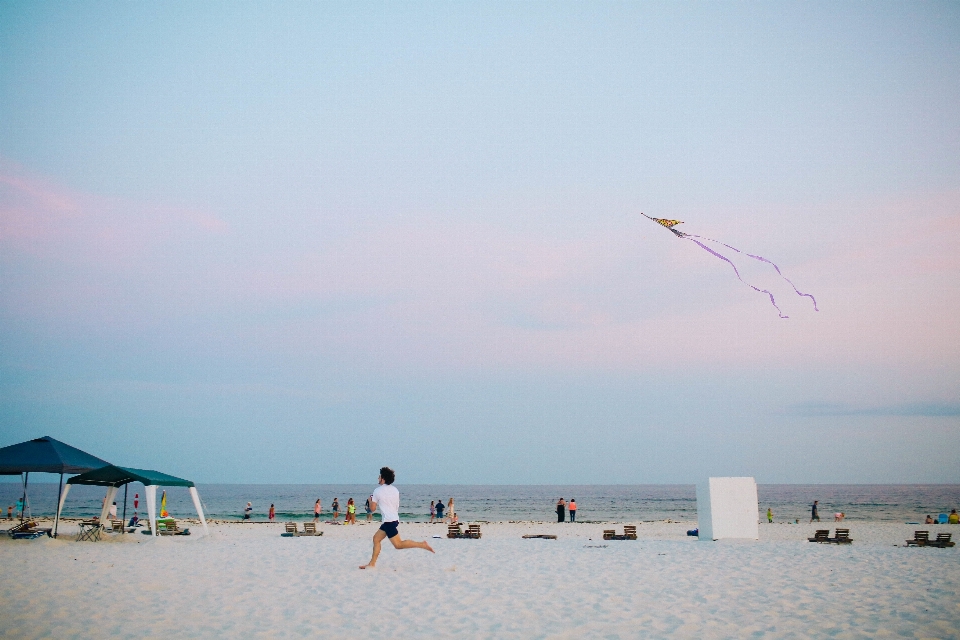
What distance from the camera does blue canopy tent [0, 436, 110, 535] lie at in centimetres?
1540

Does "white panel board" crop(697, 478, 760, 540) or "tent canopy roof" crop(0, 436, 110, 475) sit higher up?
"tent canopy roof" crop(0, 436, 110, 475)

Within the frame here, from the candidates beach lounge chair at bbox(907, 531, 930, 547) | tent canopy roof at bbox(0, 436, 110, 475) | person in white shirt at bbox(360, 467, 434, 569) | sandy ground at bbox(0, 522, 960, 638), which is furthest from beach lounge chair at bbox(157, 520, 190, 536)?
beach lounge chair at bbox(907, 531, 930, 547)

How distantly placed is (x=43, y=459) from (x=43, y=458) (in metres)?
0.05

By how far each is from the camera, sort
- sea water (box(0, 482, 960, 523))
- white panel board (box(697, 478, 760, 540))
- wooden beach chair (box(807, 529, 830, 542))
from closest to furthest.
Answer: white panel board (box(697, 478, 760, 540))
wooden beach chair (box(807, 529, 830, 542))
sea water (box(0, 482, 960, 523))

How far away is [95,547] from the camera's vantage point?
1509cm

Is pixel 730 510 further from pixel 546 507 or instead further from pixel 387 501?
pixel 546 507

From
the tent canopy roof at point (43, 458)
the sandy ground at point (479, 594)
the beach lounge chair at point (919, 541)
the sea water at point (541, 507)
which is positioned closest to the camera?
the sandy ground at point (479, 594)

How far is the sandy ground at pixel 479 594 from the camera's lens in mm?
7016

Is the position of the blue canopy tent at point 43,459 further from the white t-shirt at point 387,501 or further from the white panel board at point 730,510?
the white panel board at point 730,510

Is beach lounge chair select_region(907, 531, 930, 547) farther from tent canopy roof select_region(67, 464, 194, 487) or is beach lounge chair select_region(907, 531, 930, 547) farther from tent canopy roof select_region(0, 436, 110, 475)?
tent canopy roof select_region(0, 436, 110, 475)

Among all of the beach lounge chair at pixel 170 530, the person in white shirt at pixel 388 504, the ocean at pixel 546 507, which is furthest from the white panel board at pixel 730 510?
the ocean at pixel 546 507

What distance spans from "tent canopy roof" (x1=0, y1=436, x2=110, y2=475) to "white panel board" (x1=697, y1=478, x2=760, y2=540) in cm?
1499

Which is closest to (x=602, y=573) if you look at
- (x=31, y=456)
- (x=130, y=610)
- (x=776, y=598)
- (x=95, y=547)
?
(x=776, y=598)

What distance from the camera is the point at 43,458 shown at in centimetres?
1569
